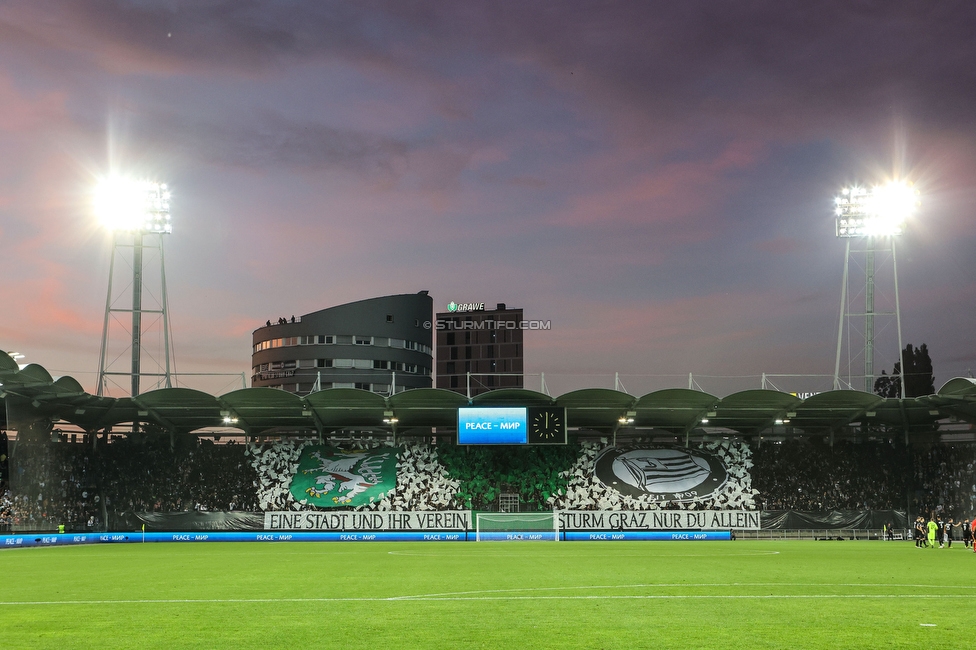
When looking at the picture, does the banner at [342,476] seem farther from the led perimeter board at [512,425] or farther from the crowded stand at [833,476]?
the crowded stand at [833,476]

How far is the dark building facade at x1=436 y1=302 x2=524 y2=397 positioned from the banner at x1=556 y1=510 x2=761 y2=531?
328ft

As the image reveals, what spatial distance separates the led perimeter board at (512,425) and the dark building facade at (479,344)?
99.3 metres

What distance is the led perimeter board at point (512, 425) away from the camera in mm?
50500

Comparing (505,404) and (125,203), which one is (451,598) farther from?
(125,203)

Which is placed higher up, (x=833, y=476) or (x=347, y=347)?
(x=347, y=347)

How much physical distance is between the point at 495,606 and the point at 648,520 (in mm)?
38346

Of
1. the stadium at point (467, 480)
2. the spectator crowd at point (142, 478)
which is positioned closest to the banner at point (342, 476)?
the stadium at point (467, 480)

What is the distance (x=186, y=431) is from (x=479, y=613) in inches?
1937

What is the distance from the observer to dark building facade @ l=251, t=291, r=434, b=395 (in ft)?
411

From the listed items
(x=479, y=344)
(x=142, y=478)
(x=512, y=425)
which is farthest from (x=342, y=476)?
(x=479, y=344)

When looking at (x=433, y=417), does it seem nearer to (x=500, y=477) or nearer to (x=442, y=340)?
(x=500, y=477)

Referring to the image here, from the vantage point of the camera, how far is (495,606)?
14.2m

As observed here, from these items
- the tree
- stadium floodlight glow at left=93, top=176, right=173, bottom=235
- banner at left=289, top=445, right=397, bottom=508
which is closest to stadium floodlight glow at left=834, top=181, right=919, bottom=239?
banner at left=289, top=445, right=397, bottom=508

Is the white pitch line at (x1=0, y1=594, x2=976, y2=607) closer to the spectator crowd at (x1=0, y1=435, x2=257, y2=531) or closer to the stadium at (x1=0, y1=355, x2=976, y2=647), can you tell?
the stadium at (x1=0, y1=355, x2=976, y2=647)
